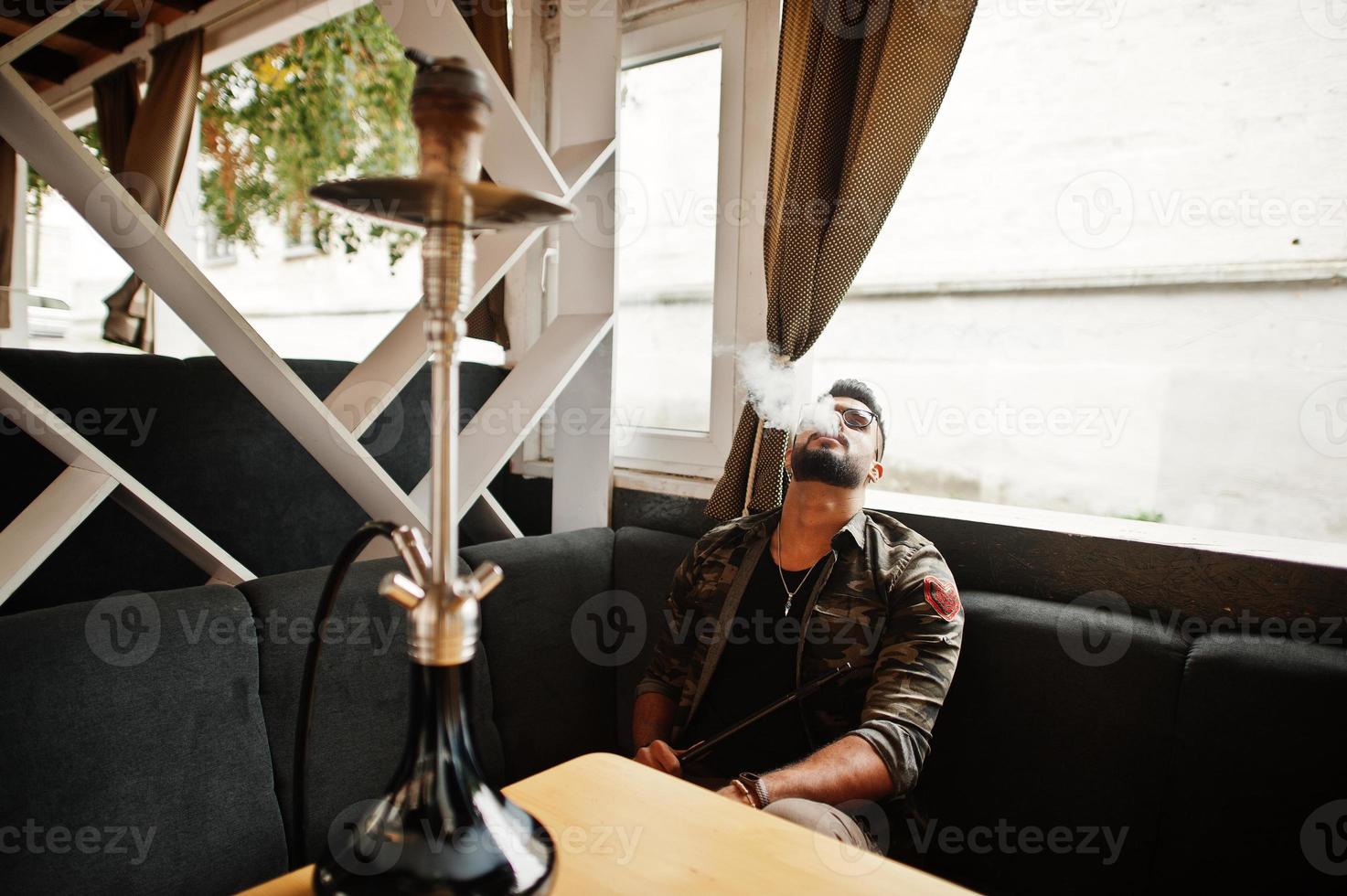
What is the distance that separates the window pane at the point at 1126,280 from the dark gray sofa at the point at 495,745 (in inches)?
28.1

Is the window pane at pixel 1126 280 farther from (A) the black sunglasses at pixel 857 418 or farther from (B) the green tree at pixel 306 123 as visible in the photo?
(B) the green tree at pixel 306 123

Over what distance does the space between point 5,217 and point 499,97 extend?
172 inches

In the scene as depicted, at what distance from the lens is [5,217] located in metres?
4.71

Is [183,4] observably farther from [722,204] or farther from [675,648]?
[675,648]

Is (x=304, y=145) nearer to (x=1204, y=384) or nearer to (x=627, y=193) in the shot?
(x=627, y=193)

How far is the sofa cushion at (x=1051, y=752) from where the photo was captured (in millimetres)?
1413

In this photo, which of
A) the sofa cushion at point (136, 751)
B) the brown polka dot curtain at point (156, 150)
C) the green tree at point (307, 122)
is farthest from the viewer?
the green tree at point (307, 122)

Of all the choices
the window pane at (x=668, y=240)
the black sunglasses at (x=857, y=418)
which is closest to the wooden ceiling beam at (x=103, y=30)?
the window pane at (x=668, y=240)

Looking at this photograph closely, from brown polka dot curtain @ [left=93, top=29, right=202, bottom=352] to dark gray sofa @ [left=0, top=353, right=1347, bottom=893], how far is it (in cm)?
298

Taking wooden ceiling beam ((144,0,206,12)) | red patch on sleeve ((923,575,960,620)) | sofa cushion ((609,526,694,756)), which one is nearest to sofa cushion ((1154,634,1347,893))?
red patch on sleeve ((923,575,960,620))

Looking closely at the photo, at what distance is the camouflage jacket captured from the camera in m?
1.47

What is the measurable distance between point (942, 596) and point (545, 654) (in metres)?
0.94

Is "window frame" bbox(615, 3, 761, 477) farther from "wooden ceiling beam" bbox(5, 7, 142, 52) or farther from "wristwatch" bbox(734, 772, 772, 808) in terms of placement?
"wooden ceiling beam" bbox(5, 7, 142, 52)

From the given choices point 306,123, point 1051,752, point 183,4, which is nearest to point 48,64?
point 183,4
